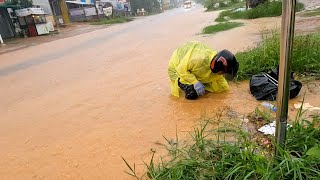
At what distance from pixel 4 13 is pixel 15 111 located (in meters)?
19.2

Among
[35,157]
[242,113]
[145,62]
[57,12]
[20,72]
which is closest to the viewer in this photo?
[35,157]

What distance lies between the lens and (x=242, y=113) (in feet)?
11.5

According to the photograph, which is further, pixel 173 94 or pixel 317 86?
pixel 173 94

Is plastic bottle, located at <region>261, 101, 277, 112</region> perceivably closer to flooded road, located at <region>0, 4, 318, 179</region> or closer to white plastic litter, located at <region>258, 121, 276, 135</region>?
flooded road, located at <region>0, 4, 318, 179</region>

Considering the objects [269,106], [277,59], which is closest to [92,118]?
[269,106]

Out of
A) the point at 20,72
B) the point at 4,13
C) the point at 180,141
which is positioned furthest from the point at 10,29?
the point at 180,141

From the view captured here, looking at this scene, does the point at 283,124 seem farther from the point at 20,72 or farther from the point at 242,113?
the point at 20,72

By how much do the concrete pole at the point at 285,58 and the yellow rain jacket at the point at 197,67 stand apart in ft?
7.07

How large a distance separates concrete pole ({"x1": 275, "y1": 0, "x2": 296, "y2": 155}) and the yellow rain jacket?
2156 mm

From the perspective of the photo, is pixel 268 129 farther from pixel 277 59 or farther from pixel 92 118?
pixel 92 118

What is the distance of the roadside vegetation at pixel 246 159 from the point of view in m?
1.87

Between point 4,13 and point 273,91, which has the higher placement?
point 4,13

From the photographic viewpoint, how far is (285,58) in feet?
5.49

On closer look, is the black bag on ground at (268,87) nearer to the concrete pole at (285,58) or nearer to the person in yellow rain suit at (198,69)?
the person in yellow rain suit at (198,69)
